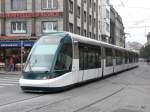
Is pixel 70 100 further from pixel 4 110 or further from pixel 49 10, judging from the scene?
pixel 49 10

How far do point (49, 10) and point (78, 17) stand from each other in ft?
28.4

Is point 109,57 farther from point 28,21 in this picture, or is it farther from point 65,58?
point 28,21

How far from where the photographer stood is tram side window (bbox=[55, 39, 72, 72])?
19336mm

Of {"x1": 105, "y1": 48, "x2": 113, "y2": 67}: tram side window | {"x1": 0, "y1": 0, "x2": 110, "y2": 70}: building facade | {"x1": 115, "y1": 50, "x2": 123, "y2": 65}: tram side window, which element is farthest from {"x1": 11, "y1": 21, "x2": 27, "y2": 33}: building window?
{"x1": 105, "y1": 48, "x2": 113, "y2": 67}: tram side window

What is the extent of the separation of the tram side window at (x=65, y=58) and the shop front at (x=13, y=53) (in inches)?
996

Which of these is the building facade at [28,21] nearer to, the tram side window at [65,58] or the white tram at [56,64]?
the white tram at [56,64]

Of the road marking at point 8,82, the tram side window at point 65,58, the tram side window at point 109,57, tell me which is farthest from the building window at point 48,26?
the tram side window at point 65,58

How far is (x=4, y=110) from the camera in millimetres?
13078

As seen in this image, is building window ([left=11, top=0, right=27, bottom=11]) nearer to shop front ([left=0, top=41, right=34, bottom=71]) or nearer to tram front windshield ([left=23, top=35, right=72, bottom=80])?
shop front ([left=0, top=41, right=34, bottom=71])

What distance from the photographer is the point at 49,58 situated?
19156 millimetres

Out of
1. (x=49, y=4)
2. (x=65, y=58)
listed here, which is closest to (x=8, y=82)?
(x=65, y=58)

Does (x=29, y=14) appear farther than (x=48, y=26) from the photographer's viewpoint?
Yes

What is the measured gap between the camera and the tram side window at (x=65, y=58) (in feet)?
63.4

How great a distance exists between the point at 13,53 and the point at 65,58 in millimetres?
30284
